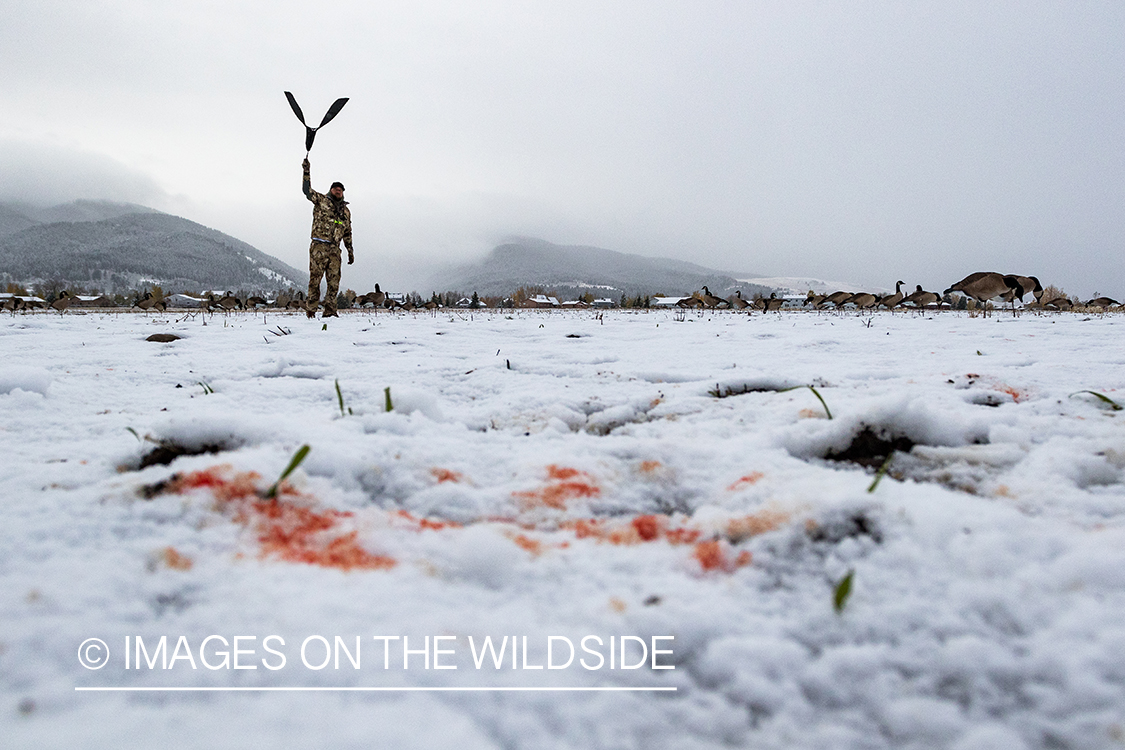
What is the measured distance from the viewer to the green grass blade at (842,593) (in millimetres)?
718

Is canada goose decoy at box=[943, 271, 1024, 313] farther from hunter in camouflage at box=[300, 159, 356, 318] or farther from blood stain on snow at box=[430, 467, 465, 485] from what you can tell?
blood stain on snow at box=[430, 467, 465, 485]

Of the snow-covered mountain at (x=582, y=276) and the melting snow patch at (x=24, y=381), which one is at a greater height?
the snow-covered mountain at (x=582, y=276)

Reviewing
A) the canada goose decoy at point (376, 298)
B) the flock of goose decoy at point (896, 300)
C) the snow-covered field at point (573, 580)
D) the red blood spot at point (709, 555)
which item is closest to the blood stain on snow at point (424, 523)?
the snow-covered field at point (573, 580)

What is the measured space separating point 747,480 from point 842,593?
0.44 metres

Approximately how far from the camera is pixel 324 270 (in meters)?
8.42

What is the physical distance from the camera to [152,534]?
2.84 ft

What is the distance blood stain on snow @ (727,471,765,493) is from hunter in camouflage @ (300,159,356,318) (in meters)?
8.27

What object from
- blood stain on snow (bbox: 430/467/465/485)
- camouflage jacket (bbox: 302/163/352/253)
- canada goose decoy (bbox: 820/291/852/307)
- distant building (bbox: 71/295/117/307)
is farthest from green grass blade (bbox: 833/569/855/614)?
distant building (bbox: 71/295/117/307)

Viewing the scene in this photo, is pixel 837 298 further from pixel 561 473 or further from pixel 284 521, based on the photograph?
pixel 284 521

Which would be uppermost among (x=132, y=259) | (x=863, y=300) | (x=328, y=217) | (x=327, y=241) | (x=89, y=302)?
(x=132, y=259)

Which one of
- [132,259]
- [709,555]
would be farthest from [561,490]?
[132,259]

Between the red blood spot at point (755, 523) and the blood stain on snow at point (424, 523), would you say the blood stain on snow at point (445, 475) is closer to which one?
the blood stain on snow at point (424, 523)

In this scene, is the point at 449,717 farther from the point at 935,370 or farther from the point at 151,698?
the point at 935,370

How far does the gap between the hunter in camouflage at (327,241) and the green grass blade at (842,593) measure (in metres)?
8.65
